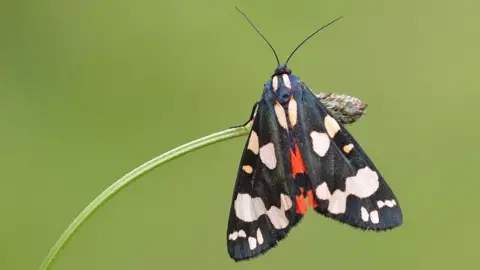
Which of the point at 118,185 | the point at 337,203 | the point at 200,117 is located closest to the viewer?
the point at 118,185

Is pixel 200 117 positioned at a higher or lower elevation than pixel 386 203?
higher

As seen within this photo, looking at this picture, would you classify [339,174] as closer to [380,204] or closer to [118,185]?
[380,204]

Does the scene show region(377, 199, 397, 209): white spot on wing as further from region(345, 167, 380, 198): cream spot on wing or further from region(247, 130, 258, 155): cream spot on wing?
region(247, 130, 258, 155): cream spot on wing

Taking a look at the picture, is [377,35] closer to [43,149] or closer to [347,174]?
[43,149]

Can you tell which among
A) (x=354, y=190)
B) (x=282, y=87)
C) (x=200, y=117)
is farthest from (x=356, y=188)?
(x=200, y=117)

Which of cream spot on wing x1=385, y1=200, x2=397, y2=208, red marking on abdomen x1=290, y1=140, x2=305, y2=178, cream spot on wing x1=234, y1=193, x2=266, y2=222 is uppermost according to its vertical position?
red marking on abdomen x1=290, y1=140, x2=305, y2=178

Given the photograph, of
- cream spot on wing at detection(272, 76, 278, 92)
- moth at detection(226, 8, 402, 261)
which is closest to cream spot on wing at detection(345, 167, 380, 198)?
moth at detection(226, 8, 402, 261)

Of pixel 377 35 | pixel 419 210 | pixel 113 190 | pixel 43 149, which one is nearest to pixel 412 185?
pixel 419 210

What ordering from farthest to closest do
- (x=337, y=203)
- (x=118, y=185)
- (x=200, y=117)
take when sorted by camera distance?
(x=200, y=117) < (x=337, y=203) < (x=118, y=185)

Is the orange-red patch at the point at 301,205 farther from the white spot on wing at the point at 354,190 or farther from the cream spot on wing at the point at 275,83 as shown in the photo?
the cream spot on wing at the point at 275,83
